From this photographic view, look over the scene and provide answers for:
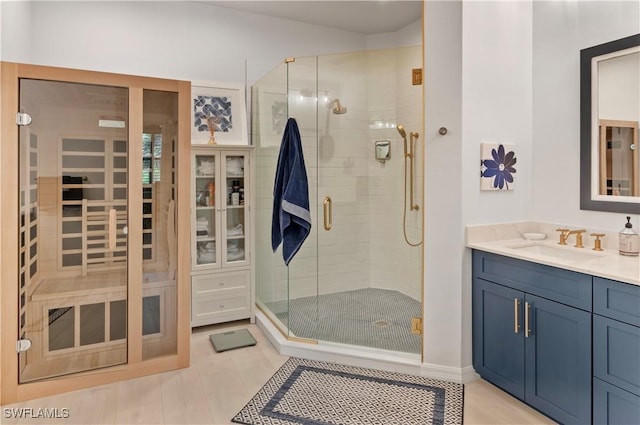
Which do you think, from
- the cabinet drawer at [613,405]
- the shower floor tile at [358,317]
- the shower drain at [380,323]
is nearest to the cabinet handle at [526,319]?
the cabinet drawer at [613,405]

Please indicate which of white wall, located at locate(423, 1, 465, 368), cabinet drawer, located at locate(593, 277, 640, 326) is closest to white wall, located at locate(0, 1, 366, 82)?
white wall, located at locate(423, 1, 465, 368)

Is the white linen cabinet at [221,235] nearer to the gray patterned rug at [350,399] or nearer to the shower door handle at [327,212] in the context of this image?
the shower door handle at [327,212]

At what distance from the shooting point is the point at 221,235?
3.65 meters

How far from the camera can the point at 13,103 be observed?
2299mm

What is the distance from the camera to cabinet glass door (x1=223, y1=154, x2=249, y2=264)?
3.68 metres

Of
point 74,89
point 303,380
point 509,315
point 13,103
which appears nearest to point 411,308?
point 509,315

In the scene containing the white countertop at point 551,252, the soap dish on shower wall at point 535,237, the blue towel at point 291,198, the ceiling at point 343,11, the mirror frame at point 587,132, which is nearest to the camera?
the white countertop at point 551,252

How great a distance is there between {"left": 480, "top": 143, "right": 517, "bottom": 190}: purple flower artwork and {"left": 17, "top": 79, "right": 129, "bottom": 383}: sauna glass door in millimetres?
2408

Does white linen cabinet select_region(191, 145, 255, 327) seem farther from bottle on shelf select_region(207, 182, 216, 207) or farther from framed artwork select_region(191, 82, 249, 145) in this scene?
framed artwork select_region(191, 82, 249, 145)

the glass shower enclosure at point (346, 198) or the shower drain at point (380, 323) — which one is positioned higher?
the glass shower enclosure at point (346, 198)

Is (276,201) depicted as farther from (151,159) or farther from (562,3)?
(562,3)

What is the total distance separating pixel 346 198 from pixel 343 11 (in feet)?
6.63

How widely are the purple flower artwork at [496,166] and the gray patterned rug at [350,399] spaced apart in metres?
1.37

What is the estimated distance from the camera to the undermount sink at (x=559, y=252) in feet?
7.63
